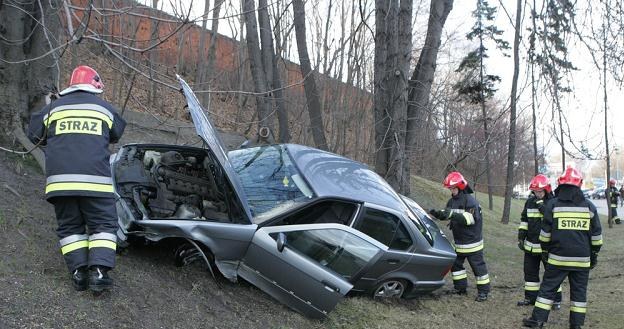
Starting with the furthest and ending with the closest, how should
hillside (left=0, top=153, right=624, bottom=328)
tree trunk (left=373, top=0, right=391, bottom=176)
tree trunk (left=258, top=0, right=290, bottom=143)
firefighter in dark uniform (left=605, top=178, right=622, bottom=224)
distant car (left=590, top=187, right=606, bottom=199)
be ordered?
distant car (left=590, top=187, right=606, bottom=199)
firefighter in dark uniform (left=605, top=178, right=622, bottom=224)
tree trunk (left=258, top=0, right=290, bottom=143)
tree trunk (left=373, top=0, right=391, bottom=176)
hillside (left=0, top=153, right=624, bottom=328)

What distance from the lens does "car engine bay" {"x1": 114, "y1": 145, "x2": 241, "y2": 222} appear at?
5.03 m

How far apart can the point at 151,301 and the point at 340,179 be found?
2346 mm

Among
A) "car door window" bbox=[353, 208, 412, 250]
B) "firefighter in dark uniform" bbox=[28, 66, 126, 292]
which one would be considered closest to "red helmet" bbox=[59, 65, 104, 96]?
"firefighter in dark uniform" bbox=[28, 66, 126, 292]

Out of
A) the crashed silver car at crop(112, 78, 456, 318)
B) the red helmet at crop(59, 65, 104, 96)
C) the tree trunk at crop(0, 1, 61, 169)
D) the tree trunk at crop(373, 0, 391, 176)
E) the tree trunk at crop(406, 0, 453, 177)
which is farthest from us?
the tree trunk at crop(406, 0, 453, 177)

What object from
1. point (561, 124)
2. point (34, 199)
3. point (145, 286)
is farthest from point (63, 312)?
point (561, 124)

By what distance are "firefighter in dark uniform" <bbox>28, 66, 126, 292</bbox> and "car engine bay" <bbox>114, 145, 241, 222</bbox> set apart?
2.31ft

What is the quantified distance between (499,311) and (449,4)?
5.80 m

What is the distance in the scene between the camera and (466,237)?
723cm

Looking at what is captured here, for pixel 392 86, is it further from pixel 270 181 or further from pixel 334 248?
pixel 334 248

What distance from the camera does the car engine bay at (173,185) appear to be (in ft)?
16.5

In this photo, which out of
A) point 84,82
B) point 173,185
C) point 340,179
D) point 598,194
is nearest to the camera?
point 84,82

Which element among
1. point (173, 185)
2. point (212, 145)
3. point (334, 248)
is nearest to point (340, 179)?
point (334, 248)

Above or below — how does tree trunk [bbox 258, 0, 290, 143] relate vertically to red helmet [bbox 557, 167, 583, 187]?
above

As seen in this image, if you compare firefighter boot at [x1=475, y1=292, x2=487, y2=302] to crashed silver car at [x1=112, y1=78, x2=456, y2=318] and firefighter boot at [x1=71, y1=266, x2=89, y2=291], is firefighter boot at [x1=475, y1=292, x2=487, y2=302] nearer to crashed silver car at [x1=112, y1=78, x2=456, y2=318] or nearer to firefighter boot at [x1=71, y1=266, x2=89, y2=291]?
crashed silver car at [x1=112, y1=78, x2=456, y2=318]
